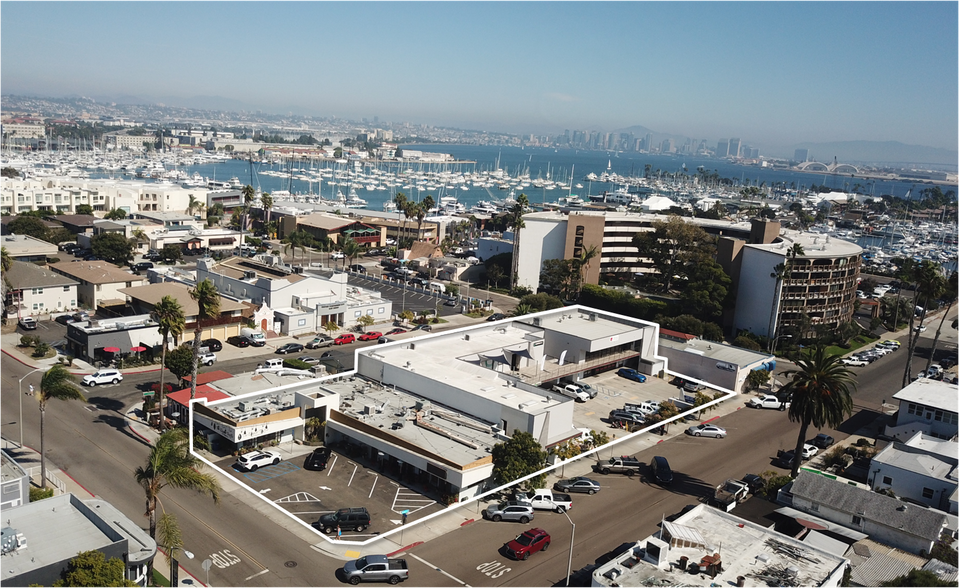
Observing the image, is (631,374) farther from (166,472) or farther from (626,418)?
(166,472)

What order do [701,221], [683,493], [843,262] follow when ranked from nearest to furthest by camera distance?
[683,493] < [843,262] < [701,221]

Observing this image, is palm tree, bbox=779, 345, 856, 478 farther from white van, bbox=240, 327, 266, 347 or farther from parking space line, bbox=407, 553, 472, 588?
white van, bbox=240, 327, 266, 347

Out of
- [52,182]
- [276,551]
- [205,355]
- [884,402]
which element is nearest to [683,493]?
[276,551]

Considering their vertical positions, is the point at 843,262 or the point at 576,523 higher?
the point at 843,262

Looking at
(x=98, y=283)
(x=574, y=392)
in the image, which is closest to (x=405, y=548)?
(x=574, y=392)

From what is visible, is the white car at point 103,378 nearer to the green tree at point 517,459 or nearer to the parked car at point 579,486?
the green tree at point 517,459

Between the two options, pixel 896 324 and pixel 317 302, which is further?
pixel 896 324

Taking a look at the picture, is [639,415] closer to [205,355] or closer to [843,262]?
[205,355]
